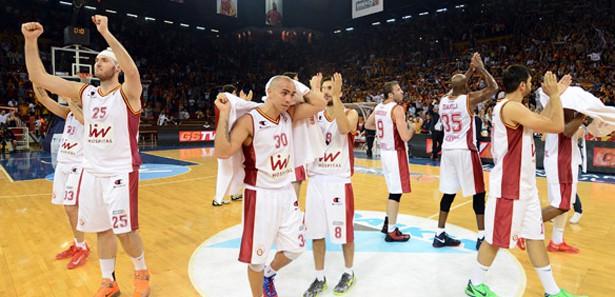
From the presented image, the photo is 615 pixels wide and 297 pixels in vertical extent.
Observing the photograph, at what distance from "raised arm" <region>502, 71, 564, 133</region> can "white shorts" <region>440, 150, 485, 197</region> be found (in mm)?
1484

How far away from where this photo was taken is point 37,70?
9.75 feet

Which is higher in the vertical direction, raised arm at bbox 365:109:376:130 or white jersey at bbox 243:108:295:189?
raised arm at bbox 365:109:376:130

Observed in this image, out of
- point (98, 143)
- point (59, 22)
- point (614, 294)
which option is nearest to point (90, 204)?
point (98, 143)

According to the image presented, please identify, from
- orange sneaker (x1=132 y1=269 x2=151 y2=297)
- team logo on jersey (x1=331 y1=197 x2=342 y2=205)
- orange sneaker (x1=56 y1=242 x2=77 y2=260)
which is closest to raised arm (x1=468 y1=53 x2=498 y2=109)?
team logo on jersey (x1=331 y1=197 x2=342 y2=205)

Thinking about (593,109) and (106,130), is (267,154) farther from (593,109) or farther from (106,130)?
(593,109)

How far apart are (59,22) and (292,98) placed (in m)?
25.6

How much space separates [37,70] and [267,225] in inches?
80.2

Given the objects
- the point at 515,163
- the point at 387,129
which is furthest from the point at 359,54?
the point at 515,163

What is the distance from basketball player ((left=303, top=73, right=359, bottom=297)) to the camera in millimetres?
3344

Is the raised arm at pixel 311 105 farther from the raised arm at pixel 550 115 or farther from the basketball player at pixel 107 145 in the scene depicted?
the raised arm at pixel 550 115

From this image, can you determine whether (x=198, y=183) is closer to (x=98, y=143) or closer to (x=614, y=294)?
(x=98, y=143)

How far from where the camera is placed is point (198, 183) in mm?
8727

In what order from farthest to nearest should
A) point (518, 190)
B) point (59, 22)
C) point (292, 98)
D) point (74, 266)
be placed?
point (59, 22)
point (74, 266)
point (518, 190)
point (292, 98)

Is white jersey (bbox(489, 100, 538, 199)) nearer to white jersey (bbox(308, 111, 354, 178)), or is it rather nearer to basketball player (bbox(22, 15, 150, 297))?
white jersey (bbox(308, 111, 354, 178))
